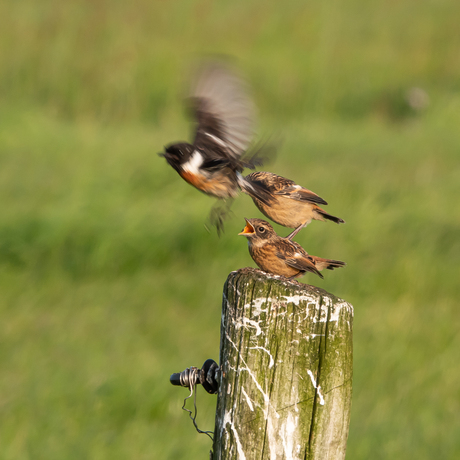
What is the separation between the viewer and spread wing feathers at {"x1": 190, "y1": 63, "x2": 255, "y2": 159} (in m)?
3.49

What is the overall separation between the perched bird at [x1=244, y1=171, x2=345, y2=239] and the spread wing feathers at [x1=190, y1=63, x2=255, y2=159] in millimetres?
382

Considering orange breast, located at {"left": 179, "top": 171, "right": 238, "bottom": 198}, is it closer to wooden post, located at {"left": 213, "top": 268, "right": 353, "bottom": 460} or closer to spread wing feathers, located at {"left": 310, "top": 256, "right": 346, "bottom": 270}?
spread wing feathers, located at {"left": 310, "top": 256, "right": 346, "bottom": 270}

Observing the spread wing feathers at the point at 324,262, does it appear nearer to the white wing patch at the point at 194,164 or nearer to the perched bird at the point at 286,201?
the perched bird at the point at 286,201

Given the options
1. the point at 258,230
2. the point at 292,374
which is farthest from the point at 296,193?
the point at 292,374

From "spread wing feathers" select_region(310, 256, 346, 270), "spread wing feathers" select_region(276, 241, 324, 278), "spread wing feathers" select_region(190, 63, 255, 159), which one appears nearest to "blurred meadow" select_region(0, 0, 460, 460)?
"spread wing feathers" select_region(190, 63, 255, 159)

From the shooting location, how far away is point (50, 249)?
932cm

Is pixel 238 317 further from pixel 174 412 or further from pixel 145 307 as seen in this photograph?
pixel 145 307

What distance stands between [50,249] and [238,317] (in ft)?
23.4

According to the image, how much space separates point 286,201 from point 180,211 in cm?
612

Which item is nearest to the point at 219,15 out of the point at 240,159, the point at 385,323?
the point at 385,323

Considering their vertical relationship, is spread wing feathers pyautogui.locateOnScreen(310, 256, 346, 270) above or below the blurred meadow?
below

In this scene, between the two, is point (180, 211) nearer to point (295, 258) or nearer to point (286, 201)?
point (286, 201)

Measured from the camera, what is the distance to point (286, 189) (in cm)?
397

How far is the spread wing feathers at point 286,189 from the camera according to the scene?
13.0 feet
